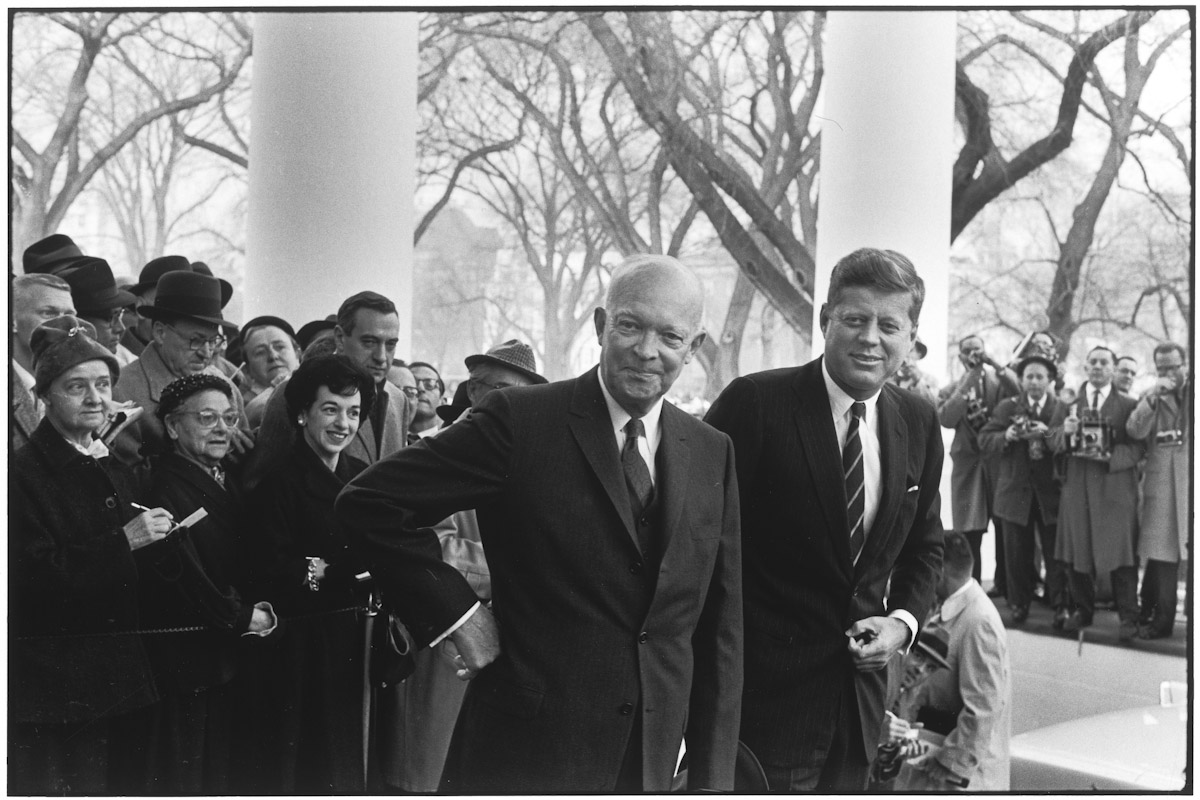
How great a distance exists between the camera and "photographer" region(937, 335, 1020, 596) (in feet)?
29.9

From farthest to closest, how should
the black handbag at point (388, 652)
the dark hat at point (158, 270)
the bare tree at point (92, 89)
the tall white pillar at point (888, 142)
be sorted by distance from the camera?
the bare tree at point (92, 89), the tall white pillar at point (888, 142), the dark hat at point (158, 270), the black handbag at point (388, 652)

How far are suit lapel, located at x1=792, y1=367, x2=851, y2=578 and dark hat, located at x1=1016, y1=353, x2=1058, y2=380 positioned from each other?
5917mm

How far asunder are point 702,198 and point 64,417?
10.6m

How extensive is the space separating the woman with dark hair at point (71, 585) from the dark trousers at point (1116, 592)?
6.30 m

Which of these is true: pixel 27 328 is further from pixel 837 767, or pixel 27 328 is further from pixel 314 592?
pixel 837 767

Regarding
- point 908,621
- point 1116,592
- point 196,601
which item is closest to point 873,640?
point 908,621

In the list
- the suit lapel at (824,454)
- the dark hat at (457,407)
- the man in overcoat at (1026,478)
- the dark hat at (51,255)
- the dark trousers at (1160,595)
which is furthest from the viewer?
the man in overcoat at (1026,478)

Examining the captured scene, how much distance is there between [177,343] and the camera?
482 cm

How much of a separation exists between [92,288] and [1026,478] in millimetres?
6172

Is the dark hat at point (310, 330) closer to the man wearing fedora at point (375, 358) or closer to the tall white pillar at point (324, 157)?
the tall white pillar at point (324, 157)

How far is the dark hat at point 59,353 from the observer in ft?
12.3

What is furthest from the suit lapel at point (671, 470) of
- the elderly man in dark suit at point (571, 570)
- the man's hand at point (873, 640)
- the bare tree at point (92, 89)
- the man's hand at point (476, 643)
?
the bare tree at point (92, 89)

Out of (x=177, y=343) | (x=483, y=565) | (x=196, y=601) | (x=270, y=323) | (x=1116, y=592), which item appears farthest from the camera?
(x=1116, y=592)

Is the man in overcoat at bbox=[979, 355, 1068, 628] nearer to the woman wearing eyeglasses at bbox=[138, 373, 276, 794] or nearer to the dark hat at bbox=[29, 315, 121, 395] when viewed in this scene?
the woman wearing eyeglasses at bbox=[138, 373, 276, 794]
